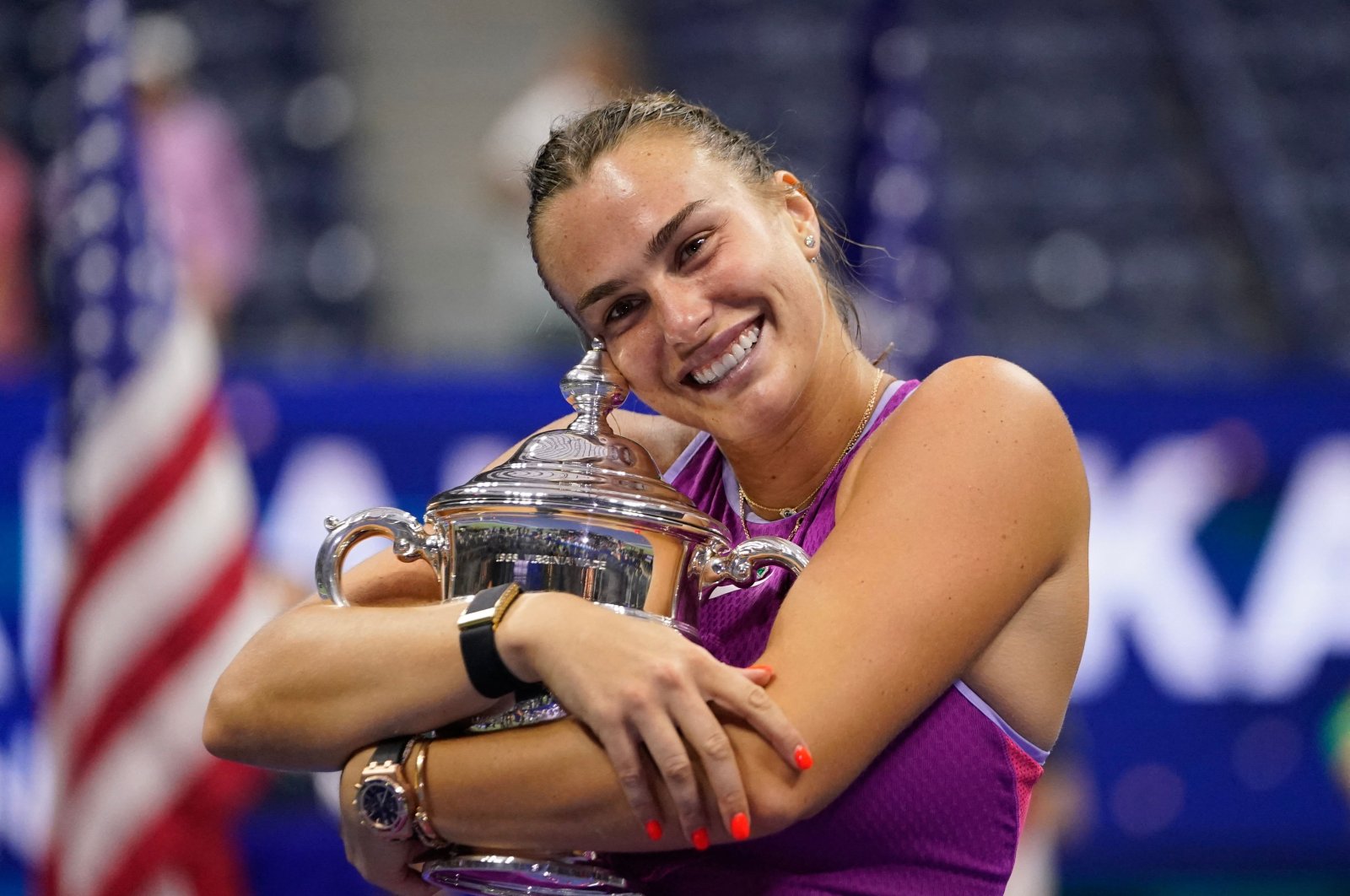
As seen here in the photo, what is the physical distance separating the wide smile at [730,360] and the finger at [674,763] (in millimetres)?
405

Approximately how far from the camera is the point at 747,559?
140 centimetres

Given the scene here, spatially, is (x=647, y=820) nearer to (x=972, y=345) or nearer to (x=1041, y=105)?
(x=972, y=345)

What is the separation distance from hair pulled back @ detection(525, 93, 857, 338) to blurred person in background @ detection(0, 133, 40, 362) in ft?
13.6

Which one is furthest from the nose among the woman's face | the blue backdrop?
the blue backdrop

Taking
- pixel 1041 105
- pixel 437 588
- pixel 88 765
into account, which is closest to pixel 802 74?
pixel 1041 105

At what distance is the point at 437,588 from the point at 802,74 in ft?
19.0

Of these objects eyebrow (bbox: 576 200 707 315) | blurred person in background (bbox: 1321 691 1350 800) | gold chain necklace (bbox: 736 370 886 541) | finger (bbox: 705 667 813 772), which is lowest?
finger (bbox: 705 667 813 772)

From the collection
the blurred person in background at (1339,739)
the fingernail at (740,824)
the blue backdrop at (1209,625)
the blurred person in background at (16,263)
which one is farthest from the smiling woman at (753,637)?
the blurred person in background at (16,263)

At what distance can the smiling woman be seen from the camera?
4.27ft

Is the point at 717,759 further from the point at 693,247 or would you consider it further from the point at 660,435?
the point at 660,435

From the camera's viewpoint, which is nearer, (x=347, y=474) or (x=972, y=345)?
(x=347, y=474)

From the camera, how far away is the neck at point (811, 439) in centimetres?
166

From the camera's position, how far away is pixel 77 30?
3.18 m

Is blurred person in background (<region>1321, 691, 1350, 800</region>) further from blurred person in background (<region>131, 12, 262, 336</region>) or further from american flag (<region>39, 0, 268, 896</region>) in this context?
blurred person in background (<region>131, 12, 262, 336</region>)
